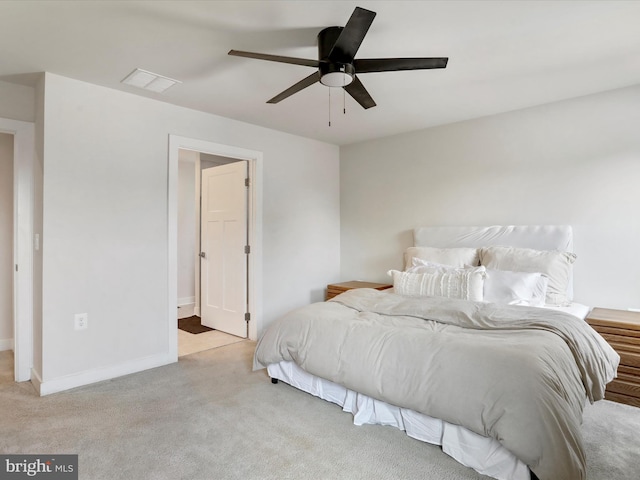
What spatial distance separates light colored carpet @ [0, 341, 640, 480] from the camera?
188 cm

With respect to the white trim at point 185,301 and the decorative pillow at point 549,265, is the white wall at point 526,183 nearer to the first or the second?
the decorative pillow at point 549,265

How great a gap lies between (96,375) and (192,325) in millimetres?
1889

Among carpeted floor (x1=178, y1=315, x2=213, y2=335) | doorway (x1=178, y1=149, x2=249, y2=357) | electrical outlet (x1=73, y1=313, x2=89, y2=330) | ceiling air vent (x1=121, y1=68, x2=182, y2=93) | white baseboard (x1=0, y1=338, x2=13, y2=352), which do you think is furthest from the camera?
carpeted floor (x1=178, y1=315, x2=213, y2=335)

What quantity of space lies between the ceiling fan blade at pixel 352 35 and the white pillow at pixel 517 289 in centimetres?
216

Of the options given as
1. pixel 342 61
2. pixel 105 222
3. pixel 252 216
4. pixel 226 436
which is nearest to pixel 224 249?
pixel 252 216

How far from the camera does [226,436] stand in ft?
7.22

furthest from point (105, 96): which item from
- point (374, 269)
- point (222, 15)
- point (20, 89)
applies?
point (374, 269)

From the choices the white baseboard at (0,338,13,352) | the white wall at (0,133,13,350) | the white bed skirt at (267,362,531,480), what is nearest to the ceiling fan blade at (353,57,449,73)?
Answer: the white bed skirt at (267,362,531,480)

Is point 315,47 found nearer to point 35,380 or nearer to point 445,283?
point 445,283

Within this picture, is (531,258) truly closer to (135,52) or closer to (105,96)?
(135,52)

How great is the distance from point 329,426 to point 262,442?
43 centimetres

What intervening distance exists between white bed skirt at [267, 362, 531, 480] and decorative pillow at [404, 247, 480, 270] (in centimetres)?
178

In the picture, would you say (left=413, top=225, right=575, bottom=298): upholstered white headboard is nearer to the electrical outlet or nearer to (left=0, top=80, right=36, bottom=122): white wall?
the electrical outlet

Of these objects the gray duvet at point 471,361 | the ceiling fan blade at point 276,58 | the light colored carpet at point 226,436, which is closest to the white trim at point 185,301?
the light colored carpet at point 226,436
